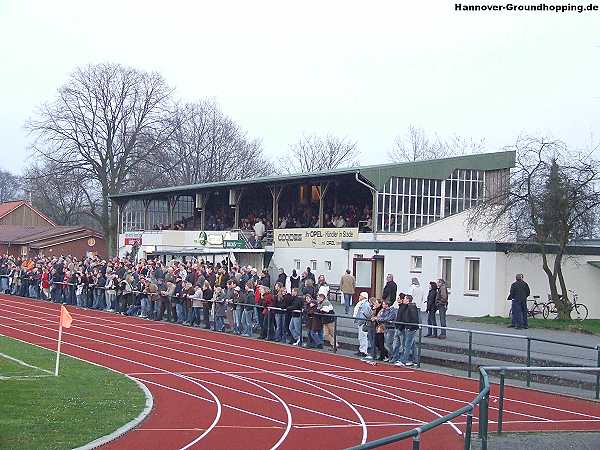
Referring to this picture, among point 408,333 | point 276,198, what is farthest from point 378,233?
point 408,333

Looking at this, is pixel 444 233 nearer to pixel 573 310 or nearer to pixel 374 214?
pixel 374 214

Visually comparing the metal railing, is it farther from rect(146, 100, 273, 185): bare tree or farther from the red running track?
rect(146, 100, 273, 185): bare tree

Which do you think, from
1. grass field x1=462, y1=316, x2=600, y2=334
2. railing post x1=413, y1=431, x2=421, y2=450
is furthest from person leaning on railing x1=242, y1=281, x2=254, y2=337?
railing post x1=413, y1=431, x2=421, y2=450

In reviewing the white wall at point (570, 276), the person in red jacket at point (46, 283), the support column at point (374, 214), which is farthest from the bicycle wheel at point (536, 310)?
the person in red jacket at point (46, 283)

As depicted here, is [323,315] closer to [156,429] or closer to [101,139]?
[156,429]

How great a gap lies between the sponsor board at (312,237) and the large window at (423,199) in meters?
1.49

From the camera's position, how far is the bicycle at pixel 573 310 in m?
32.0

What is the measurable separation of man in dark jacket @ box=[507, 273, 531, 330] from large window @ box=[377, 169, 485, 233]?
13101 mm

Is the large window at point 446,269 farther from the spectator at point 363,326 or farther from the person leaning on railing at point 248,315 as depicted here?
the spectator at point 363,326

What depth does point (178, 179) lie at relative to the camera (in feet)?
253

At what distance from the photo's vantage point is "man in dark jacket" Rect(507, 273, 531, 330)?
2756 cm

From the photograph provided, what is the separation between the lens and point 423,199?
42.8 m

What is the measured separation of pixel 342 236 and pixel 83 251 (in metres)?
32.3

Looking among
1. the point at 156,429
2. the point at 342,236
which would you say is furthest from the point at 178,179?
the point at 156,429
